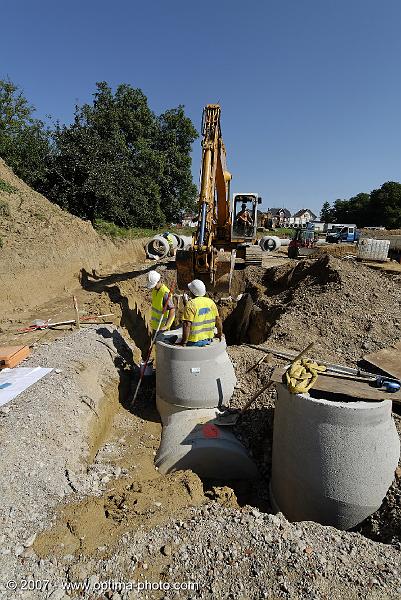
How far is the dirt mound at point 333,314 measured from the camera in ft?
24.8

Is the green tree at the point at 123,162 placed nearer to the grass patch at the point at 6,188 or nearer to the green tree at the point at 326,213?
the grass patch at the point at 6,188

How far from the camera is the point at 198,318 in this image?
587cm

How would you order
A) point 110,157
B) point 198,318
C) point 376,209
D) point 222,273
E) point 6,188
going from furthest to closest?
point 376,209
point 110,157
point 6,188
point 222,273
point 198,318

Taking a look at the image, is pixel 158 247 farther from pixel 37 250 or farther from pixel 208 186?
pixel 37 250

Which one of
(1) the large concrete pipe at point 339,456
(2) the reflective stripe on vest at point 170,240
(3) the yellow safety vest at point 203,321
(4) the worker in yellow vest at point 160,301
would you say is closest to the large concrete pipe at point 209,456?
(1) the large concrete pipe at point 339,456

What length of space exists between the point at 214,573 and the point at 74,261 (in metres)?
12.4

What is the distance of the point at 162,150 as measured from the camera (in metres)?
31.9

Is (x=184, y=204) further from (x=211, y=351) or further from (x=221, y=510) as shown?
(x=221, y=510)

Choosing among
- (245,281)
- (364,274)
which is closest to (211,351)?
(364,274)

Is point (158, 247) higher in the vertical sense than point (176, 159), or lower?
lower

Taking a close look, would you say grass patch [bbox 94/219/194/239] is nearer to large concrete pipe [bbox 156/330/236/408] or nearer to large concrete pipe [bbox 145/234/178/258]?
large concrete pipe [bbox 145/234/178/258]

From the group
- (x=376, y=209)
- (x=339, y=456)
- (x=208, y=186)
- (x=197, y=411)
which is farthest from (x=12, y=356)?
(x=376, y=209)

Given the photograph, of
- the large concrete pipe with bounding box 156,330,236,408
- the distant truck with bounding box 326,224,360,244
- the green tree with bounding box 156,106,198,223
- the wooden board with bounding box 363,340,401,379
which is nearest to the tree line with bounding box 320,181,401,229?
the distant truck with bounding box 326,224,360,244

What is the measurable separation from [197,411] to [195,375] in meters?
0.59
